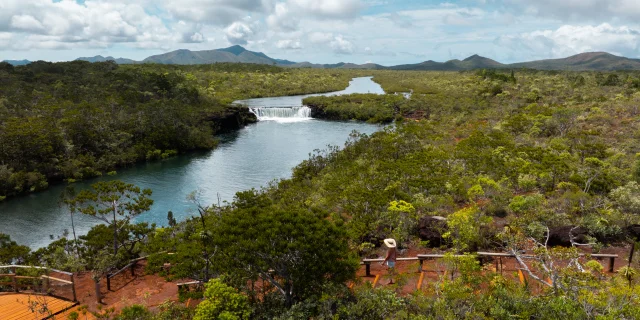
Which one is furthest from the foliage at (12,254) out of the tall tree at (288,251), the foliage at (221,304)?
the foliage at (221,304)

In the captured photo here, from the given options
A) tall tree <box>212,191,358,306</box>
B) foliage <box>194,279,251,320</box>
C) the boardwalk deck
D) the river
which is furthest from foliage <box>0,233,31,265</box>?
foliage <box>194,279,251,320</box>

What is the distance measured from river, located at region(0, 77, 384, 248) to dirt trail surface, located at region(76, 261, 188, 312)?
9341mm

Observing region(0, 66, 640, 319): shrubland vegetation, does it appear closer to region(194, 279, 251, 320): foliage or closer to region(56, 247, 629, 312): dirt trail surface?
region(194, 279, 251, 320): foliage

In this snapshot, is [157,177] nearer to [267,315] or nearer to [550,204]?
[267,315]

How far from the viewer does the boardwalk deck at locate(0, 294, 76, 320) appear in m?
→ 11.4

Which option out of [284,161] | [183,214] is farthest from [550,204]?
[284,161]

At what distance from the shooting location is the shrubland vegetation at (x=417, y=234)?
30.6 ft

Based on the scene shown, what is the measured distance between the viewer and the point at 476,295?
9.55 metres

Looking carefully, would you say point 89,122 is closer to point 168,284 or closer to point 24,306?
point 168,284

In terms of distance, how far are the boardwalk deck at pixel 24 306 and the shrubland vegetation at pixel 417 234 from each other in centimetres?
181

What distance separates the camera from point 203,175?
117ft

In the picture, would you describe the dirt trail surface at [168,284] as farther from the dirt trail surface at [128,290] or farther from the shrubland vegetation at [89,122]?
the shrubland vegetation at [89,122]

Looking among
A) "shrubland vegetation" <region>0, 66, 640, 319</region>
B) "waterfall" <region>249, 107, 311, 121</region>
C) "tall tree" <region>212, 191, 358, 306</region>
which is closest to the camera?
"shrubland vegetation" <region>0, 66, 640, 319</region>

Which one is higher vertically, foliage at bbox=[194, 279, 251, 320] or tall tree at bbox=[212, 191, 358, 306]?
tall tree at bbox=[212, 191, 358, 306]
